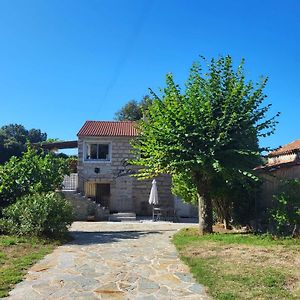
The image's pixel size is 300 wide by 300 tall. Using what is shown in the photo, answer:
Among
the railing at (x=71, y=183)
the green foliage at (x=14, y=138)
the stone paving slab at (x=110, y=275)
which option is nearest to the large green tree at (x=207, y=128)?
the stone paving slab at (x=110, y=275)

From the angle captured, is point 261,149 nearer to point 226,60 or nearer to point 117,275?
point 226,60

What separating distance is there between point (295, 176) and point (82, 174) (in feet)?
54.3

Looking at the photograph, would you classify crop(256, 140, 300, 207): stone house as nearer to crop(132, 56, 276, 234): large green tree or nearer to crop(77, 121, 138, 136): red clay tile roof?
crop(132, 56, 276, 234): large green tree

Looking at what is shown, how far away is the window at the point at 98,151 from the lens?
89.8 feet

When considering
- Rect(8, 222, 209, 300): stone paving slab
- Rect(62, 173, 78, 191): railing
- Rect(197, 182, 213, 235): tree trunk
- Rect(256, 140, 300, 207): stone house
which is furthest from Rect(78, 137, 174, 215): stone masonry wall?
Rect(8, 222, 209, 300): stone paving slab

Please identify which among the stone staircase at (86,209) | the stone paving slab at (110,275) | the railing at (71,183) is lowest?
the stone paving slab at (110,275)

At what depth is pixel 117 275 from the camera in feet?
26.5

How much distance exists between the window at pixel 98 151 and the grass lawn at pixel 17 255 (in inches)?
571

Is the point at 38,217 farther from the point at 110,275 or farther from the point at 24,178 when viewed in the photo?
the point at 110,275

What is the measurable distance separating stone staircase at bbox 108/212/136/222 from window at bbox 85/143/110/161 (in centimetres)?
458

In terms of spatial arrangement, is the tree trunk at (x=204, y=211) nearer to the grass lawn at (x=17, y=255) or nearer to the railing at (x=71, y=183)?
the grass lawn at (x=17, y=255)

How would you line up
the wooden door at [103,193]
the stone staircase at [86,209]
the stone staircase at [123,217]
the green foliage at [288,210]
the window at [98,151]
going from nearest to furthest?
the green foliage at [288,210] → the stone staircase at [123,217] → the stone staircase at [86,209] → the window at [98,151] → the wooden door at [103,193]

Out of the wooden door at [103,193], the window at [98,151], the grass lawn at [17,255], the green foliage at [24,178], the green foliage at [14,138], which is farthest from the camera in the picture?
the green foliage at [14,138]

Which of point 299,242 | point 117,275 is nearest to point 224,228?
point 299,242
